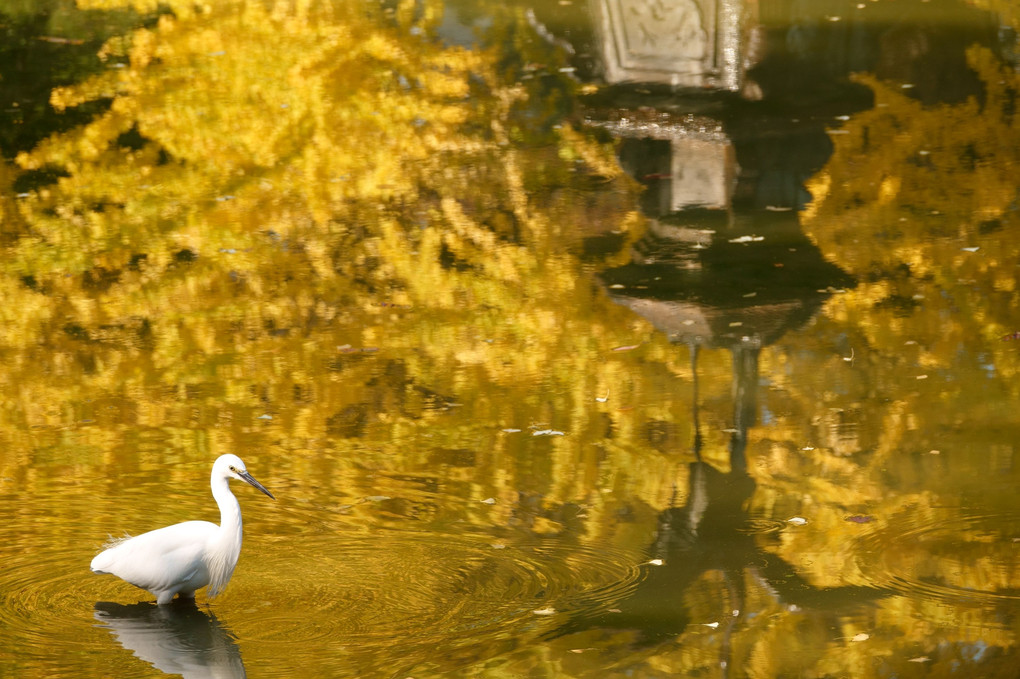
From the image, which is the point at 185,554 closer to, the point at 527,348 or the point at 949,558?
the point at 949,558

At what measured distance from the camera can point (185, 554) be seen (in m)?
5.32

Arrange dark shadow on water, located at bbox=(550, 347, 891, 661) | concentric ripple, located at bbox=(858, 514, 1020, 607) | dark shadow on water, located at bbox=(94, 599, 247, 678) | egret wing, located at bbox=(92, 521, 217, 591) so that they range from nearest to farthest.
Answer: dark shadow on water, located at bbox=(94, 599, 247, 678), egret wing, located at bbox=(92, 521, 217, 591), dark shadow on water, located at bbox=(550, 347, 891, 661), concentric ripple, located at bbox=(858, 514, 1020, 607)

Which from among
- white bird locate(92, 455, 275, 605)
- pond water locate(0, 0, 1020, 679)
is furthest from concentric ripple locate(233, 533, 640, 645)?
white bird locate(92, 455, 275, 605)

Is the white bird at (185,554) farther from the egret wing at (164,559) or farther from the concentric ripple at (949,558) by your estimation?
the concentric ripple at (949,558)

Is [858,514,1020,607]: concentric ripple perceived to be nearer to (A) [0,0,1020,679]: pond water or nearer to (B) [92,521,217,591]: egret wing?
(A) [0,0,1020,679]: pond water

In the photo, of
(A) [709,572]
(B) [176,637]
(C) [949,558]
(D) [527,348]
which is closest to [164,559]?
(B) [176,637]

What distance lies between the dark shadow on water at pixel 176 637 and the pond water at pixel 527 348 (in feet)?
0.06

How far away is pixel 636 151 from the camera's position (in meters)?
12.3

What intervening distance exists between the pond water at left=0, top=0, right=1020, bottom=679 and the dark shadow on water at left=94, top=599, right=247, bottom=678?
18 mm

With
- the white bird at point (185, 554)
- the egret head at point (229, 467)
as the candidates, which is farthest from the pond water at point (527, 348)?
the egret head at point (229, 467)

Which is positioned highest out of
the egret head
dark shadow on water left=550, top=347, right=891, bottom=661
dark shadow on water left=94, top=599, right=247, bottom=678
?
the egret head

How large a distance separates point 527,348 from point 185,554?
359 cm

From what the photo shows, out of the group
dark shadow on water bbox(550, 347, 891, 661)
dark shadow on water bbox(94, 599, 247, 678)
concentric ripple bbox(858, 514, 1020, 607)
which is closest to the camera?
dark shadow on water bbox(94, 599, 247, 678)

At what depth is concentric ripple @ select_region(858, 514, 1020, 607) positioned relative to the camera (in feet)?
18.4
